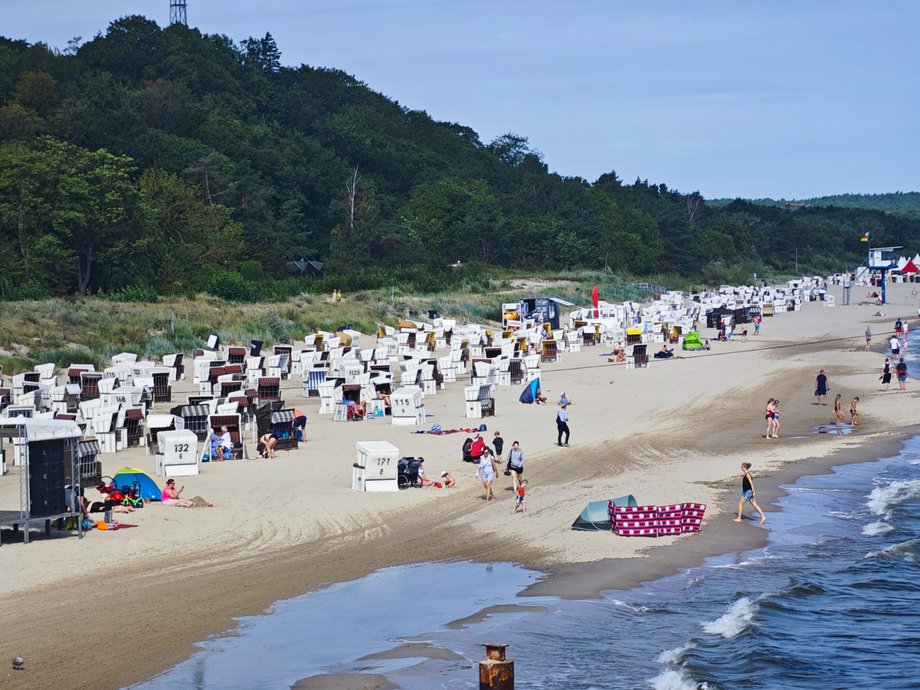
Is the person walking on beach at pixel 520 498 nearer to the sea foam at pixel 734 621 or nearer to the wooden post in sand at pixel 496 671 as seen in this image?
the sea foam at pixel 734 621

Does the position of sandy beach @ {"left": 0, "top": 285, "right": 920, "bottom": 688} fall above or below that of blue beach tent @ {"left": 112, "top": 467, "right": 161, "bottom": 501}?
below

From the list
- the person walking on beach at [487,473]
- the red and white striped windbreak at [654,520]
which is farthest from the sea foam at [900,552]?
the person walking on beach at [487,473]

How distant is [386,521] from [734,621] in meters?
6.97

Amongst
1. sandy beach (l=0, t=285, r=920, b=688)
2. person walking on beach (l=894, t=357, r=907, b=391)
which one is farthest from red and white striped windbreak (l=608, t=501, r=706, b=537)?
person walking on beach (l=894, t=357, r=907, b=391)

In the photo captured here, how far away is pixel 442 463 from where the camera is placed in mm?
25422

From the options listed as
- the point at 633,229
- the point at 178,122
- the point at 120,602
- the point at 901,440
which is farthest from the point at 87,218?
the point at 633,229

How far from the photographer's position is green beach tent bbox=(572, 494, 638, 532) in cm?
1986

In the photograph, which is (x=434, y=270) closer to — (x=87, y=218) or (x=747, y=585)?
(x=87, y=218)

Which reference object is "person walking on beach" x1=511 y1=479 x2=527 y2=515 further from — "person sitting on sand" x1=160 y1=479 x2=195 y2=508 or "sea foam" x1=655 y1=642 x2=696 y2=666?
"sea foam" x1=655 y1=642 x2=696 y2=666

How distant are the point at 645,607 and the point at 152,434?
46.5 ft

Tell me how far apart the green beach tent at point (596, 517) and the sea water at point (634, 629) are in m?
2.23

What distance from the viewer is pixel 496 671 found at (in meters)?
9.72

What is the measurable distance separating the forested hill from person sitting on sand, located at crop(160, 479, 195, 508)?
1429 inches

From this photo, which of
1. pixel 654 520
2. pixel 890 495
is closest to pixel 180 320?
pixel 890 495
